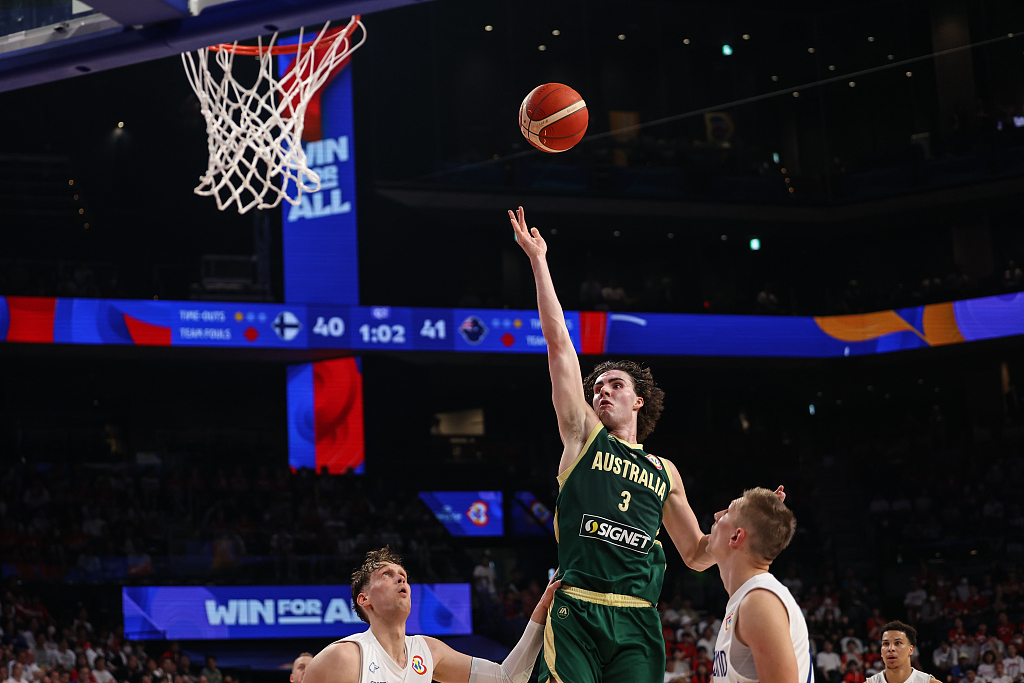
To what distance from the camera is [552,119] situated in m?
5.46

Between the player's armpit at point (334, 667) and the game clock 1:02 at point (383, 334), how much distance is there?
633 inches

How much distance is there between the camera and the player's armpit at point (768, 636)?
304cm

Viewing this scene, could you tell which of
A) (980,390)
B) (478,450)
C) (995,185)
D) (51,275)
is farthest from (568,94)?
(980,390)

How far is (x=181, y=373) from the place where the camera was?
912 inches

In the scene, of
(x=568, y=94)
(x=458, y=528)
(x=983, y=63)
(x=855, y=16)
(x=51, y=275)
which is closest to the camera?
(x=568, y=94)

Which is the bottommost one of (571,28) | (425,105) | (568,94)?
(568,94)

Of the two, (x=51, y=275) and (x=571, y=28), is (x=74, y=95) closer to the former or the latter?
(x=51, y=275)

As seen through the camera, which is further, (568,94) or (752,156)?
(752,156)

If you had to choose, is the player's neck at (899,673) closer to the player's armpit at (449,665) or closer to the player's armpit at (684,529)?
the player's armpit at (684,529)

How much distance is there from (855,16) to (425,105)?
10562mm

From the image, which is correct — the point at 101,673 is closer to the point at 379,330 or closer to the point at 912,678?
the point at 379,330

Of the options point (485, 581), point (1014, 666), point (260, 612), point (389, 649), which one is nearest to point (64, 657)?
point (260, 612)

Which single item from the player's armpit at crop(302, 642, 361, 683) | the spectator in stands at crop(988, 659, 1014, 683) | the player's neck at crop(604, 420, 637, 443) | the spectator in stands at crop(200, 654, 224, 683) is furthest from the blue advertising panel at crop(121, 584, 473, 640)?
the player's neck at crop(604, 420, 637, 443)

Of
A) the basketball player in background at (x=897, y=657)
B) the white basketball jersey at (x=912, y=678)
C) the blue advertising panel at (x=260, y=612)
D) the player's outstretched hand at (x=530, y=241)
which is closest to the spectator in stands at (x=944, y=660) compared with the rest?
the blue advertising panel at (x=260, y=612)
